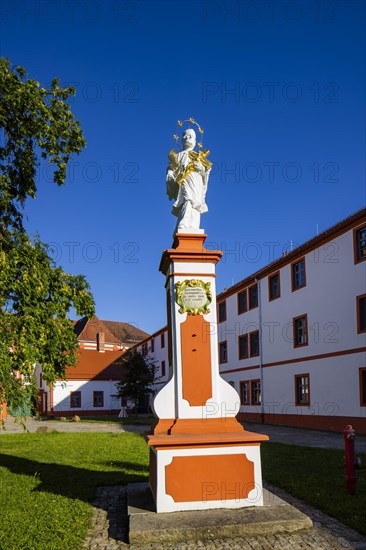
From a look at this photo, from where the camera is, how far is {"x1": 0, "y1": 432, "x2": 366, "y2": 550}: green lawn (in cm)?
628

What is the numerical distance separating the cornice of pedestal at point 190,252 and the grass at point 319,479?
12.9ft

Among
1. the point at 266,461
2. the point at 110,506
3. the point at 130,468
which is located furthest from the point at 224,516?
the point at 266,461

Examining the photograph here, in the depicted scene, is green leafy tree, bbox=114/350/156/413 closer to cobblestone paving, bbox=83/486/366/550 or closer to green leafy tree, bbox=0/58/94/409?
green leafy tree, bbox=0/58/94/409

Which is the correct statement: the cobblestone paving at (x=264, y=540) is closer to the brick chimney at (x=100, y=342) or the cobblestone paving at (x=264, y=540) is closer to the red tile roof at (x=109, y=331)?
the red tile roof at (x=109, y=331)

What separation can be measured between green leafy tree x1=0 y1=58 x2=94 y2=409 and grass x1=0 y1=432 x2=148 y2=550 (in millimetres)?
1659

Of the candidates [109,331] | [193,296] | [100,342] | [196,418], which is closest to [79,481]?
[196,418]

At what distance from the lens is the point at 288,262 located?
25047 mm

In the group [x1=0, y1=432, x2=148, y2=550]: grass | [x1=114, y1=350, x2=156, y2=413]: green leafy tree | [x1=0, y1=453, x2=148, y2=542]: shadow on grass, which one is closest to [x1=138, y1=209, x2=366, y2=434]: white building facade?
[x1=114, y1=350, x2=156, y2=413]: green leafy tree

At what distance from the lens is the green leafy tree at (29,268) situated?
8750mm

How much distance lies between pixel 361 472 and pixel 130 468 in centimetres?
485

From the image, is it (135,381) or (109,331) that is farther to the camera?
(109,331)

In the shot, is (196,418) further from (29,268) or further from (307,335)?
(307,335)

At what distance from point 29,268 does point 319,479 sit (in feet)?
22.1

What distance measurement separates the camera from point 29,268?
9438 mm
